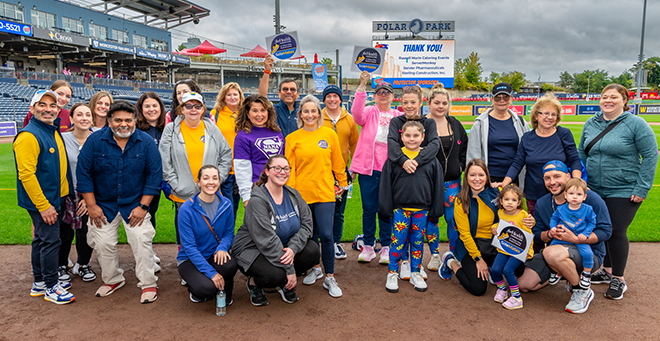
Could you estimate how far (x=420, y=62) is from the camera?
36594 millimetres

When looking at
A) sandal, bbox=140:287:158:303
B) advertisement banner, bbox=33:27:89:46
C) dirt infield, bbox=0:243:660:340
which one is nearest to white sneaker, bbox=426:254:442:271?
dirt infield, bbox=0:243:660:340

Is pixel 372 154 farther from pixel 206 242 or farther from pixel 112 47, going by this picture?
pixel 112 47

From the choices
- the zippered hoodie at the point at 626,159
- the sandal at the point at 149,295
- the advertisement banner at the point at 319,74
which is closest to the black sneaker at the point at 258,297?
the sandal at the point at 149,295

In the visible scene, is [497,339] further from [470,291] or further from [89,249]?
[89,249]

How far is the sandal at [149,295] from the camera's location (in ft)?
12.7

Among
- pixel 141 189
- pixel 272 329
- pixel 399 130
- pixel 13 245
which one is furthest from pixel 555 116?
pixel 13 245

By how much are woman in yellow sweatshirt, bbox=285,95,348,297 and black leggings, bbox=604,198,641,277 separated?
9.75 ft

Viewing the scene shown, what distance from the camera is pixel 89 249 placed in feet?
14.7

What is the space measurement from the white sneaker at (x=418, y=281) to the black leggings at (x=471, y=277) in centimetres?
41

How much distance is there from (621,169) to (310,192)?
3.36m

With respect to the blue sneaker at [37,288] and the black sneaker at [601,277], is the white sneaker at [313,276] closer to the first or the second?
the blue sneaker at [37,288]

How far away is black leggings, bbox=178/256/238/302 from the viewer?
3.62m

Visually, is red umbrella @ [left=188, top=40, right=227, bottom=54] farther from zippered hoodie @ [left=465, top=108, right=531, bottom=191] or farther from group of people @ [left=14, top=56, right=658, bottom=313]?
zippered hoodie @ [left=465, top=108, right=531, bottom=191]

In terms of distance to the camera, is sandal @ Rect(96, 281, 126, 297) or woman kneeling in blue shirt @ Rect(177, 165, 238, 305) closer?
woman kneeling in blue shirt @ Rect(177, 165, 238, 305)
